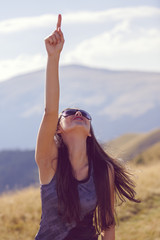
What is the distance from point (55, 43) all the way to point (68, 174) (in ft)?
2.93

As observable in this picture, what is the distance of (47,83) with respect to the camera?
292 centimetres

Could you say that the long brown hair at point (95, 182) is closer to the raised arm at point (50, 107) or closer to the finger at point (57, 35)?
the raised arm at point (50, 107)

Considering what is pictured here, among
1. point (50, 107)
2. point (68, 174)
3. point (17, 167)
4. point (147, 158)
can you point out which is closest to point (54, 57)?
point (50, 107)

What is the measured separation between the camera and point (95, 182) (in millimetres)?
3113

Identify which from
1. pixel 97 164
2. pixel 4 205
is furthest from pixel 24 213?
pixel 97 164

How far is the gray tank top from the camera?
9.79 feet

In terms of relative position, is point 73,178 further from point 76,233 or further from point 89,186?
point 76,233

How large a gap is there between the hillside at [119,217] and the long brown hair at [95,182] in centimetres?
293

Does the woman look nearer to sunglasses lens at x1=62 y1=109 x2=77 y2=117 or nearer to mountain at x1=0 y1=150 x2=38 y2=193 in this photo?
sunglasses lens at x1=62 y1=109 x2=77 y2=117

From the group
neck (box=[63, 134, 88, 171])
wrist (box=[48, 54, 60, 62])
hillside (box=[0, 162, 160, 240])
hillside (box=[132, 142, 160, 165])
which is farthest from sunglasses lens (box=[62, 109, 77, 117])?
hillside (box=[132, 142, 160, 165])

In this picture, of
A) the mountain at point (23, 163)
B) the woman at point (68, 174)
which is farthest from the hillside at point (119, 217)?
the mountain at point (23, 163)

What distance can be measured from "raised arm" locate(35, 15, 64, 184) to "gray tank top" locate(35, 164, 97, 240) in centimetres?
9

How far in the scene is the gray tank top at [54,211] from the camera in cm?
298

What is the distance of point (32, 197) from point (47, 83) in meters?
7.14
